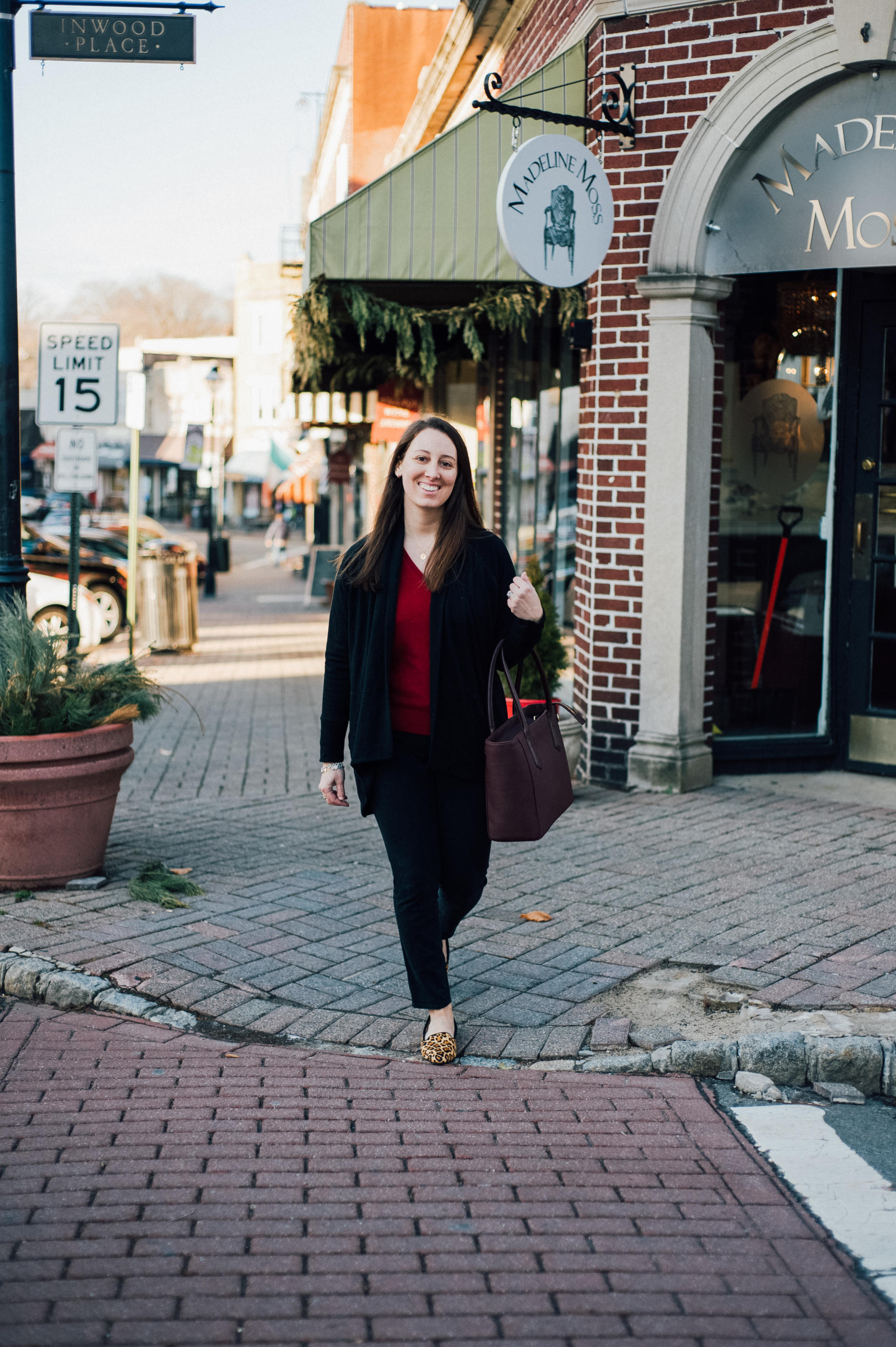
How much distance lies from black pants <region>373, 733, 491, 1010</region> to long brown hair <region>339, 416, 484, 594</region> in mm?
516

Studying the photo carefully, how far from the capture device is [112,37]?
6730 millimetres

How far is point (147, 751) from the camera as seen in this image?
31.6ft

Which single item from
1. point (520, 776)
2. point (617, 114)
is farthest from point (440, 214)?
point (520, 776)

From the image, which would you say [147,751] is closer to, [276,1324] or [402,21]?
[276,1324]

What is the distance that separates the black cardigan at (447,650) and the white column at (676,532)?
3470 mm

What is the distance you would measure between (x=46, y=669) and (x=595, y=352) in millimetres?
3716

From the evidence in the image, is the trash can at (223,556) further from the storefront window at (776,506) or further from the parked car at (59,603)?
the storefront window at (776,506)

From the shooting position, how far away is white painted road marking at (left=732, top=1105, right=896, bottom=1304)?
3.09 meters

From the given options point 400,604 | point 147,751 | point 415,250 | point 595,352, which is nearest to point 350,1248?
point 400,604

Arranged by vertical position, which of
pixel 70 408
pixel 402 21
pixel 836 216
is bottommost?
pixel 70 408

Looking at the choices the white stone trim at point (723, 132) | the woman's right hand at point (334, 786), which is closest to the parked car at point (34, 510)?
the white stone trim at point (723, 132)

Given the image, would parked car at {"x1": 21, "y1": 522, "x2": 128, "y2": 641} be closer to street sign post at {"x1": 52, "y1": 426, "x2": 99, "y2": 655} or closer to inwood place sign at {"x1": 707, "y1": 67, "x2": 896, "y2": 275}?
street sign post at {"x1": 52, "y1": 426, "x2": 99, "y2": 655}

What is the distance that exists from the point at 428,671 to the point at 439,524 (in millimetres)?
473

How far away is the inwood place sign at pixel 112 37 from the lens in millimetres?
6688
